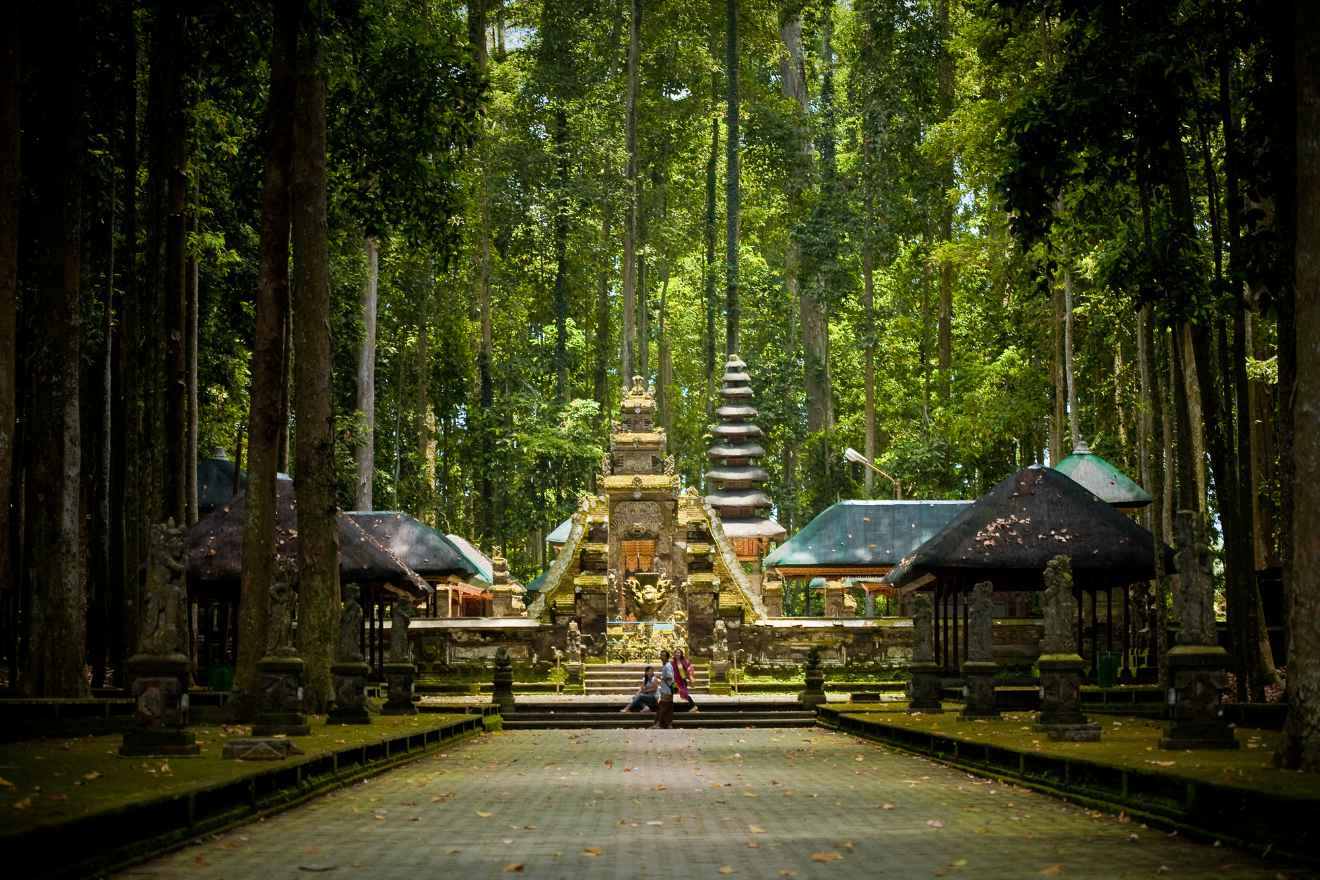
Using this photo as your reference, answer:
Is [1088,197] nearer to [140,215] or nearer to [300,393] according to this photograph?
[300,393]

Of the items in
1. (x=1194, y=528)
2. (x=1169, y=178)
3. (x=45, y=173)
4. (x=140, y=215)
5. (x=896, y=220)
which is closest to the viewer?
(x=1194, y=528)

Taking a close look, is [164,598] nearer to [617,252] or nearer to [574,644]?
[574,644]

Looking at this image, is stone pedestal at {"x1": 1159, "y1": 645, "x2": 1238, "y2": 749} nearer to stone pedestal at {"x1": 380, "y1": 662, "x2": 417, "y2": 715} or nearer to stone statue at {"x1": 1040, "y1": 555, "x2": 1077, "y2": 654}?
stone statue at {"x1": 1040, "y1": 555, "x2": 1077, "y2": 654}

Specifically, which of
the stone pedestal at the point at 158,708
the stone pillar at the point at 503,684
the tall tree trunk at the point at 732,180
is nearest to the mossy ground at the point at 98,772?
the stone pedestal at the point at 158,708

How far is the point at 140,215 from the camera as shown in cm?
3088

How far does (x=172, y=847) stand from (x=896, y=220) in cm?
4791

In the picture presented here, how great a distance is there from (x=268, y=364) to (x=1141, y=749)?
11.4 metres

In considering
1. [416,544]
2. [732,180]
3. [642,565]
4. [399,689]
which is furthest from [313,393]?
[732,180]

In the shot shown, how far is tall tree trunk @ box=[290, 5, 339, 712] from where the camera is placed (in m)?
21.6

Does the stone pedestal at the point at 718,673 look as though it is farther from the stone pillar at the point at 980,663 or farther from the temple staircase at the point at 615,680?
the stone pillar at the point at 980,663

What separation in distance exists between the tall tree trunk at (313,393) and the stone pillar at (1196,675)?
35.2ft

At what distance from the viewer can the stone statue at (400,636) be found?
2550 cm

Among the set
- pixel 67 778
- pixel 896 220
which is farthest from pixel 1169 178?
pixel 896 220

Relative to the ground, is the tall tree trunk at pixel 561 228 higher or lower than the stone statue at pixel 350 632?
higher
